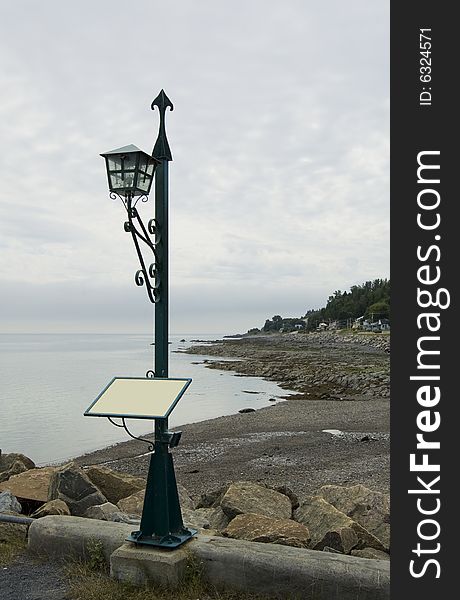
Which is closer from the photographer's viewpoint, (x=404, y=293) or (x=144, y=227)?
(x=404, y=293)

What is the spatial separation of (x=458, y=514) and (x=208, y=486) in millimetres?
9616

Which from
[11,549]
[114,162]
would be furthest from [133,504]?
[114,162]

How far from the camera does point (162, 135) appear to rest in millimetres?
5441

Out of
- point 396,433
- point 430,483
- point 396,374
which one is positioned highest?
point 396,374

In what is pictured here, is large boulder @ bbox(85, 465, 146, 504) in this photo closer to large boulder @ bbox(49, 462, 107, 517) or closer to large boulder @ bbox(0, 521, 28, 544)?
large boulder @ bbox(49, 462, 107, 517)

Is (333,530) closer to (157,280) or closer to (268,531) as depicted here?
(268,531)

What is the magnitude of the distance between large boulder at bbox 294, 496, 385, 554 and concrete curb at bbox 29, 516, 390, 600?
102 centimetres

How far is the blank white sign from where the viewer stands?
4.86 metres

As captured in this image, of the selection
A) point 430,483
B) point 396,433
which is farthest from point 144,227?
point 430,483

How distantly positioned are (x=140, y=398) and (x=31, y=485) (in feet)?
12.0

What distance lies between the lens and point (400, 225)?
4.04 meters

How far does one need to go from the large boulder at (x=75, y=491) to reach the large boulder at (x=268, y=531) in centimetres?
182

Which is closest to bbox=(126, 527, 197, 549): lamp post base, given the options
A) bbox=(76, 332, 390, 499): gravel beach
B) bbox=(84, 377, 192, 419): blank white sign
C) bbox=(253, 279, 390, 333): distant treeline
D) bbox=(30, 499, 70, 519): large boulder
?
bbox=(84, 377, 192, 419): blank white sign

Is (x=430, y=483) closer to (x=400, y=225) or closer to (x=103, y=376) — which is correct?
(x=400, y=225)
